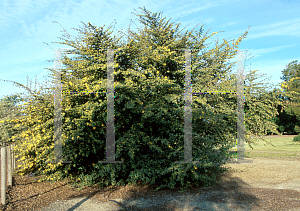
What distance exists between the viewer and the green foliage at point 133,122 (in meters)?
5.54

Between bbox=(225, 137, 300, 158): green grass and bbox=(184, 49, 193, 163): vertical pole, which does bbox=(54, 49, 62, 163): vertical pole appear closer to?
bbox=(184, 49, 193, 163): vertical pole

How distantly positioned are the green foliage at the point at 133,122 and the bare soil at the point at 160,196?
31 cm

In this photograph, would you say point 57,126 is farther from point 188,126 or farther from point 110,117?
point 188,126

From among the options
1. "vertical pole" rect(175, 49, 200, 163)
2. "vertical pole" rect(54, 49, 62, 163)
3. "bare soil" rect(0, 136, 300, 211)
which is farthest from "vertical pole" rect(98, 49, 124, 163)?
"vertical pole" rect(175, 49, 200, 163)

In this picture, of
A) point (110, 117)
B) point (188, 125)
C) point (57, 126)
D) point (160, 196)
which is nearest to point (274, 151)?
point (188, 125)

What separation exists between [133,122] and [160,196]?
2.04 metres

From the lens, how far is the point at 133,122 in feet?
20.1

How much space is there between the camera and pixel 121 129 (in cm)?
624

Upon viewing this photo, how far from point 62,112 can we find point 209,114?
3884 millimetres

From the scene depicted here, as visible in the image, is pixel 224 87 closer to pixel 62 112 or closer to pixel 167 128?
pixel 167 128

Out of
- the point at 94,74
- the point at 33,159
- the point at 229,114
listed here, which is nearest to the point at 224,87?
the point at 229,114

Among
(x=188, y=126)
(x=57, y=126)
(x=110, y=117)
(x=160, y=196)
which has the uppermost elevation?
(x=110, y=117)

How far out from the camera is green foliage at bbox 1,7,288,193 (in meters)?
5.54

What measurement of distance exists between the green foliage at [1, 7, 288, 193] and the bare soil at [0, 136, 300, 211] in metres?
0.31
